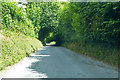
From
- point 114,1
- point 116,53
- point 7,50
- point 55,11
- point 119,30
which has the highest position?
point 55,11

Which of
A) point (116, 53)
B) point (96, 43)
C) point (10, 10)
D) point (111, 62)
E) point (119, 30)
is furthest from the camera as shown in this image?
point (96, 43)

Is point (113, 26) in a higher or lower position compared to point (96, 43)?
higher

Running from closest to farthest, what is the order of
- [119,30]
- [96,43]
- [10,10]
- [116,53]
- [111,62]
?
[119,30], [116,53], [111,62], [10,10], [96,43]

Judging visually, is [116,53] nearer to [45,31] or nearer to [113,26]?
[113,26]

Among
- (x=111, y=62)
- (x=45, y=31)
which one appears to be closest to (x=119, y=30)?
(x=111, y=62)

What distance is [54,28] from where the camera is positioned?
4531cm

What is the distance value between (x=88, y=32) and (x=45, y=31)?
3724 centimetres

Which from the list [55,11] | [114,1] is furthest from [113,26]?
[55,11]

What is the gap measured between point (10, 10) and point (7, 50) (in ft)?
14.5

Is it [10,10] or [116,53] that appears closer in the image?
[116,53]

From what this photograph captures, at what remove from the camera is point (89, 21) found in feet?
40.5

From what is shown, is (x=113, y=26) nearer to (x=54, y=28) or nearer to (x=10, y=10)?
(x=10, y=10)

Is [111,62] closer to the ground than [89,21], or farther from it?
closer to the ground

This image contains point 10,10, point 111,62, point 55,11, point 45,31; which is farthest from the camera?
point 45,31
